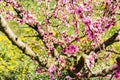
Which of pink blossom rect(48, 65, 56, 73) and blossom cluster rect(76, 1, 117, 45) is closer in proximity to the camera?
blossom cluster rect(76, 1, 117, 45)

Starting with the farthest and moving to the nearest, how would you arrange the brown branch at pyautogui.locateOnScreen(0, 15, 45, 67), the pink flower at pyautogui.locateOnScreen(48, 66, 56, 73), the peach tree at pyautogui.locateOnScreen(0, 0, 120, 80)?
the pink flower at pyautogui.locateOnScreen(48, 66, 56, 73) < the peach tree at pyautogui.locateOnScreen(0, 0, 120, 80) < the brown branch at pyautogui.locateOnScreen(0, 15, 45, 67)

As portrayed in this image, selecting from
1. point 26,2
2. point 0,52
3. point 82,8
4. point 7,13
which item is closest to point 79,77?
point 82,8

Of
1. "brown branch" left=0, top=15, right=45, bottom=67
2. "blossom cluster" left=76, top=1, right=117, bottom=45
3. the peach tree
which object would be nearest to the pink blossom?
the peach tree

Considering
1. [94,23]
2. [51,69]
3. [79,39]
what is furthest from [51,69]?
[94,23]

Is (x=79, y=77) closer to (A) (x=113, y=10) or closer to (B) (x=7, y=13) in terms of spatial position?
(A) (x=113, y=10)

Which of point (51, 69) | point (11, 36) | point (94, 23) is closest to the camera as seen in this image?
point (11, 36)

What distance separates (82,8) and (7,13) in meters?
2.92

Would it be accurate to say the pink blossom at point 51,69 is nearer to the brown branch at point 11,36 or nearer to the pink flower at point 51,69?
the pink flower at point 51,69

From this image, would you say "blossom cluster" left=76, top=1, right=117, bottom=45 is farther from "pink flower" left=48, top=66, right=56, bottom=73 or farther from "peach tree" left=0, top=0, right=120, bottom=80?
"pink flower" left=48, top=66, right=56, bottom=73

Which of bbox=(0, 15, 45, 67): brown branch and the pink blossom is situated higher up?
bbox=(0, 15, 45, 67): brown branch

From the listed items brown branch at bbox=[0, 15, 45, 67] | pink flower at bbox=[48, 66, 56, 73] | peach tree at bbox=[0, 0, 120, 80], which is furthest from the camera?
pink flower at bbox=[48, 66, 56, 73]

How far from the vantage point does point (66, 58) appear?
16.0 ft

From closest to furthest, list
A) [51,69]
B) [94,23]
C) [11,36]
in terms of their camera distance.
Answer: [11,36], [94,23], [51,69]

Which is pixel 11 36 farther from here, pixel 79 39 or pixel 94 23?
pixel 79 39
